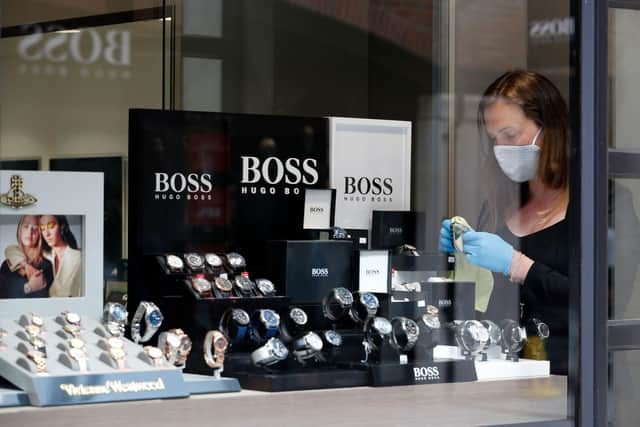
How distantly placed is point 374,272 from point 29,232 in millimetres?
766

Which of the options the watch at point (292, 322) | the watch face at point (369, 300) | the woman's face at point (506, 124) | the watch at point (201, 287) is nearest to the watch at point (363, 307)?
the watch face at point (369, 300)

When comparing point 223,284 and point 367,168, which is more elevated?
point 367,168

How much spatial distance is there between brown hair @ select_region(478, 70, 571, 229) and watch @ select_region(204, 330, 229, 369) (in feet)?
2.74

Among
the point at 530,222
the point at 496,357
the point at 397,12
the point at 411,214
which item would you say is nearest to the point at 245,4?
the point at 397,12

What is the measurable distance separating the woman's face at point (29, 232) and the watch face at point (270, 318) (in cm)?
46

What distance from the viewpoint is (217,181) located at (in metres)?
2.40

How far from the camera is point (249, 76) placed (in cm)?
267

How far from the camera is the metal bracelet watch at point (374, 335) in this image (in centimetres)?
223

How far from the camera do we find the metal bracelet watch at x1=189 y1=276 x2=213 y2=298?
7.04 ft

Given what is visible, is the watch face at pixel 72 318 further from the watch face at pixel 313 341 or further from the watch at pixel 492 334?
the watch at pixel 492 334

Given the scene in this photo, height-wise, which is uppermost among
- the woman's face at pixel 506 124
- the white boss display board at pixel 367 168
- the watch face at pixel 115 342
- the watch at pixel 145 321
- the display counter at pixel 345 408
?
the woman's face at pixel 506 124

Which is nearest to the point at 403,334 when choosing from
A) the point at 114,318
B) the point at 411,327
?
the point at 411,327

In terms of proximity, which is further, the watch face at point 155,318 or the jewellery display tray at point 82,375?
the watch face at point 155,318

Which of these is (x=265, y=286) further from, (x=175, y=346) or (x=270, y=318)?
(x=175, y=346)
